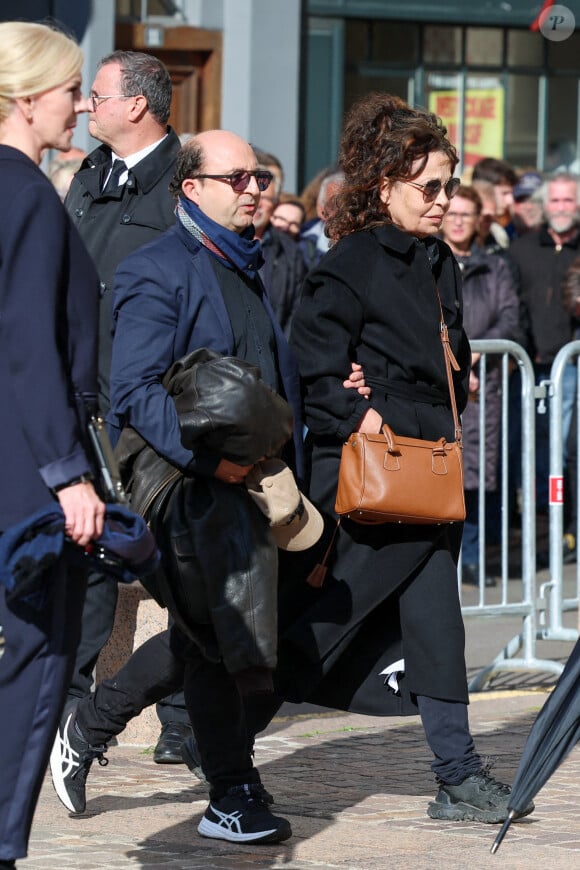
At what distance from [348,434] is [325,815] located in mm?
1140

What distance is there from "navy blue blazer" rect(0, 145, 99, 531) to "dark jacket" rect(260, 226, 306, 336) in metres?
5.88

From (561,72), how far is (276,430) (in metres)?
Result: 11.6

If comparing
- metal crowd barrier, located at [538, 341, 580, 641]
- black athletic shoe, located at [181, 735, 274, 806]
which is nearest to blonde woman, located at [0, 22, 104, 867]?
black athletic shoe, located at [181, 735, 274, 806]

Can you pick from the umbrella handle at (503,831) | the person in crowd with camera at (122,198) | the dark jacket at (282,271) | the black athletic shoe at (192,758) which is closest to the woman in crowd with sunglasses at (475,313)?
the dark jacket at (282,271)

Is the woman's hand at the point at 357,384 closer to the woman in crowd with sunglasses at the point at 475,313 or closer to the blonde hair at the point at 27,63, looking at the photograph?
the blonde hair at the point at 27,63

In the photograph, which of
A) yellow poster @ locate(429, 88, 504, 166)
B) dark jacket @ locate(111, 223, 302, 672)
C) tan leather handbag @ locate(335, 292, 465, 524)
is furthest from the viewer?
yellow poster @ locate(429, 88, 504, 166)

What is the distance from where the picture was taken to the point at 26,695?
3.88 meters

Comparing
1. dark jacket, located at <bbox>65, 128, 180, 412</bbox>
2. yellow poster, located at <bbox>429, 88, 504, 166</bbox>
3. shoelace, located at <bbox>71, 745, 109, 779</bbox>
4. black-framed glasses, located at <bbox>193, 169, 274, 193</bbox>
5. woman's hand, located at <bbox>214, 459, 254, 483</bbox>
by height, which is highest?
yellow poster, located at <bbox>429, 88, 504, 166</bbox>

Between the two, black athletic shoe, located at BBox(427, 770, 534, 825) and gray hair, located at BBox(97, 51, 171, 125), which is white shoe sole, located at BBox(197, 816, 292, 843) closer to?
black athletic shoe, located at BBox(427, 770, 534, 825)

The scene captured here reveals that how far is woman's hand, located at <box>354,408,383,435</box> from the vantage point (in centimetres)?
530

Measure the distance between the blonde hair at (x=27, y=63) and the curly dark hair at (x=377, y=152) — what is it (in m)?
1.74

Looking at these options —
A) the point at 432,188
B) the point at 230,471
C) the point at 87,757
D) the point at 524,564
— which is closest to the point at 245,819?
the point at 87,757

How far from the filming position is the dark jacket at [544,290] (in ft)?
36.2

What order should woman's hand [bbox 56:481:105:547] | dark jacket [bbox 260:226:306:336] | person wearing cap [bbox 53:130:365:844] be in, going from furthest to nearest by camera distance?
dark jacket [bbox 260:226:306:336]
person wearing cap [bbox 53:130:365:844]
woman's hand [bbox 56:481:105:547]
